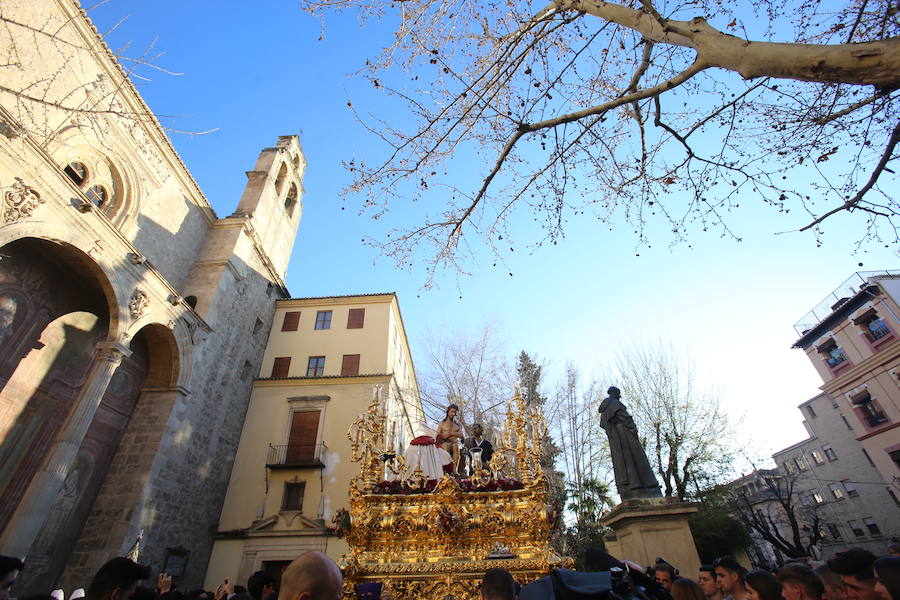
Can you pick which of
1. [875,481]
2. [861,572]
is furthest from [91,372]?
[875,481]

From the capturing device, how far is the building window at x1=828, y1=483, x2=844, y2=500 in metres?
27.6

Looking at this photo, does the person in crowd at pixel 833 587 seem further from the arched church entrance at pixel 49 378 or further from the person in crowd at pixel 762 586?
the arched church entrance at pixel 49 378

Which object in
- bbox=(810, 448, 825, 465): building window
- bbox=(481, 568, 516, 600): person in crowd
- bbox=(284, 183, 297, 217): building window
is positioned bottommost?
bbox=(481, 568, 516, 600): person in crowd

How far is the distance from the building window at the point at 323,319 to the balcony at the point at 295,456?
20.0 feet

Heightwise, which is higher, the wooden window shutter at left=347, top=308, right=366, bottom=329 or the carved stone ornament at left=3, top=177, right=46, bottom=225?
the wooden window shutter at left=347, top=308, right=366, bottom=329

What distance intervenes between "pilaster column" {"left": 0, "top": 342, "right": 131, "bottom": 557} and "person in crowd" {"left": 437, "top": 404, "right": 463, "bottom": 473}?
28.9 feet

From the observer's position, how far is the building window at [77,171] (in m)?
12.1

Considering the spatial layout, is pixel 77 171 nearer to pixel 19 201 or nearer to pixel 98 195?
pixel 98 195

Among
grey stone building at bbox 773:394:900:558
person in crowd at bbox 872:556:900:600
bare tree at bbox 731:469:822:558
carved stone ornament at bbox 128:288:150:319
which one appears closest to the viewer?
person in crowd at bbox 872:556:900:600

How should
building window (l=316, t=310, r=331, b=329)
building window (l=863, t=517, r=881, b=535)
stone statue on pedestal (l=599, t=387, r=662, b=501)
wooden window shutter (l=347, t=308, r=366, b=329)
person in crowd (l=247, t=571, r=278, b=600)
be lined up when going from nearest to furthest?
person in crowd (l=247, t=571, r=278, b=600), stone statue on pedestal (l=599, t=387, r=662, b=501), wooden window shutter (l=347, t=308, r=366, b=329), building window (l=316, t=310, r=331, b=329), building window (l=863, t=517, r=881, b=535)

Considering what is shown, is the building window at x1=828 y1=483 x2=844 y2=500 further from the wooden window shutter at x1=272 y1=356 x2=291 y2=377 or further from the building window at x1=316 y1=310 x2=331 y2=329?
the wooden window shutter at x1=272 y1=356 x2=291 y2=377

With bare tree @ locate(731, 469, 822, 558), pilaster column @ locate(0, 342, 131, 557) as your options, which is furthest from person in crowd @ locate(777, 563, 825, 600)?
bare tree @ locate(731, 469, 822, 558)

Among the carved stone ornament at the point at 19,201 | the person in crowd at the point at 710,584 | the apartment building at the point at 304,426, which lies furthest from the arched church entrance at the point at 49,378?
the person in crowd at the point at 710,584

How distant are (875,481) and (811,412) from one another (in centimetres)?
760
